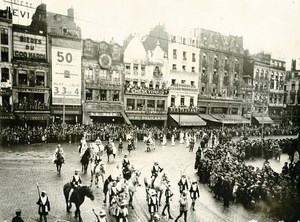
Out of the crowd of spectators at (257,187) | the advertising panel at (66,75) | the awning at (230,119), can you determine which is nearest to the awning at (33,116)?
the advertising panel at (66,75)

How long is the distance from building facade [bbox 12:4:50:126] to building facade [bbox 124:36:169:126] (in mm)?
9955

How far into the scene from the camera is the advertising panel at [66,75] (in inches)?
1092

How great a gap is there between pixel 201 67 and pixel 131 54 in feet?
37.7

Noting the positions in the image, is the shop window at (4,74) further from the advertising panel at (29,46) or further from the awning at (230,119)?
the awning at (230,119)

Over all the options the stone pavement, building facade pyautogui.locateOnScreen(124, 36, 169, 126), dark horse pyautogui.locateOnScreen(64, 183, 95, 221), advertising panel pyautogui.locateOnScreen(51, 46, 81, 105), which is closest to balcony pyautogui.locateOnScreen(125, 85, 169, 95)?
building facade pyautogui.locateOnScreen(124, 36, 169, 126)

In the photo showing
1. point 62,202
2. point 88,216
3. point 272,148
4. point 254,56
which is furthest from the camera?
point 254,56

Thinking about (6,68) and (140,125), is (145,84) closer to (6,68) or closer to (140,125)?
(140,125)

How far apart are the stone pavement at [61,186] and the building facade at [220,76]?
20.0m

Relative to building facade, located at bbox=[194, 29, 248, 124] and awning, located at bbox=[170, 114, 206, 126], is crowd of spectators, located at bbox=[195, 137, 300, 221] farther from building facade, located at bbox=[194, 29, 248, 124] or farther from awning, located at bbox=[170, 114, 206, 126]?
building facade, located at bbox=[194, 29, 248, 124]

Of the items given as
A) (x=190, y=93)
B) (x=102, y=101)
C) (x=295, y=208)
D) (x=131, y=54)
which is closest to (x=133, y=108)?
(x=102, y=101)

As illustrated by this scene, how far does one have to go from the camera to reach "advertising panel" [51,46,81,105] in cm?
2773

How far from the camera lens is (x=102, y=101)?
34.8m

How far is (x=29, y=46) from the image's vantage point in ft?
94.9

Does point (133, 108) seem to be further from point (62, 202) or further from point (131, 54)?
point (62, 202)
